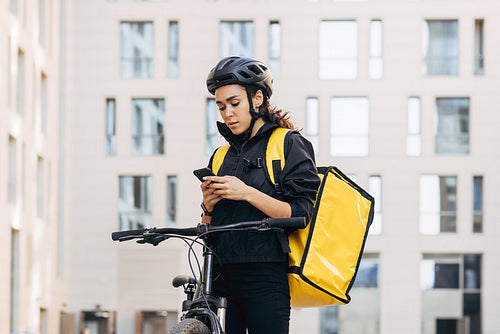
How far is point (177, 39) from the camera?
120 feet

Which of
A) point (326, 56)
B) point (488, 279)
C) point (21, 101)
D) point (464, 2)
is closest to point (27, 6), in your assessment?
point (21, 101)

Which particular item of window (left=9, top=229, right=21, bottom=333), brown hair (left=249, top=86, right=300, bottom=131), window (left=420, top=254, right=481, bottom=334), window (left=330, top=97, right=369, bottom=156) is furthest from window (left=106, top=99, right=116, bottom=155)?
brown hair (left=249, top=86, right=300, bottom=131)

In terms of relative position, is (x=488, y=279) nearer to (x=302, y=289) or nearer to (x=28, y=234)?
(x=28, y=234)

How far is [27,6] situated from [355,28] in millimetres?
11707

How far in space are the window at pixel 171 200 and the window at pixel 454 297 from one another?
8.93 metres

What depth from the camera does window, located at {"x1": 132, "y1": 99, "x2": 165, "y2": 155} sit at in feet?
Answer: 119

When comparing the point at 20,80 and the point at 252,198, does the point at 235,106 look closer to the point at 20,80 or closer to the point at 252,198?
the point at 252,198

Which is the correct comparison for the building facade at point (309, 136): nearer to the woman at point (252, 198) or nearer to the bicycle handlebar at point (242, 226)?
the woman at point (252, 198)

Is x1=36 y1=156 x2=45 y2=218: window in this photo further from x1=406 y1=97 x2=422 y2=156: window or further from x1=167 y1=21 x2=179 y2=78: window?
x1=406 y1=97 x2=422 y2=156: window

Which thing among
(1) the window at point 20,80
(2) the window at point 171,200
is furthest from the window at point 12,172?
(2) the window at point 171,200

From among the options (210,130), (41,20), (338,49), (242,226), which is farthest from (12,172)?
(242,226)

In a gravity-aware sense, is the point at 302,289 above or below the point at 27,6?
below

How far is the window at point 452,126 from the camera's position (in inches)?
1405

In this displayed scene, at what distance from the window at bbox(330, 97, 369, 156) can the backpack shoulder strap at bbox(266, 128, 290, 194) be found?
31962 millimetres
